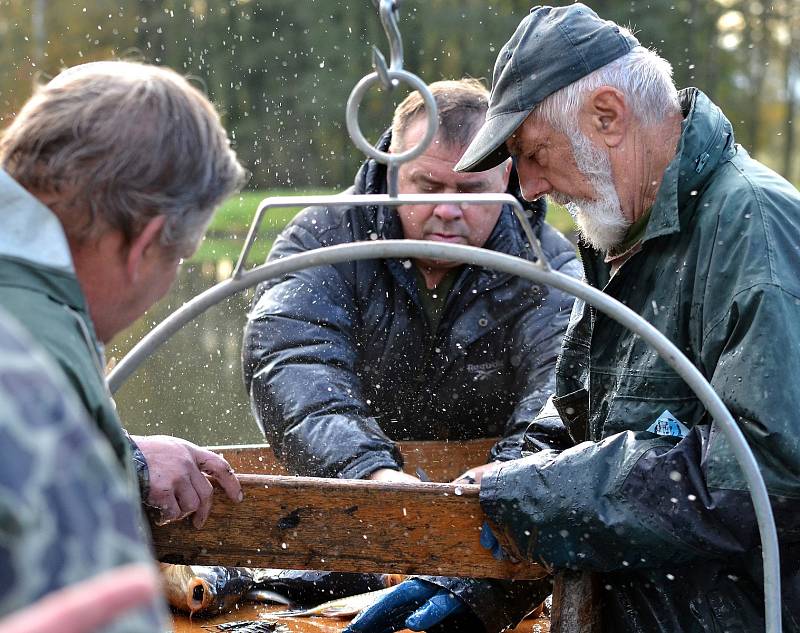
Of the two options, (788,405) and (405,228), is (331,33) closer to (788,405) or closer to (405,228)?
(405,228)

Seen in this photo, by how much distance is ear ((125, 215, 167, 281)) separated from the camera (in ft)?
5.46

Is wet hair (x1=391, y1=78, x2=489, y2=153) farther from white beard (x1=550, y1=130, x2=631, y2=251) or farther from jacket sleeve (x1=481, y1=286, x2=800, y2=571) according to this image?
jacket sleeve (x1=481, y1=286, x2=800, y2=571)

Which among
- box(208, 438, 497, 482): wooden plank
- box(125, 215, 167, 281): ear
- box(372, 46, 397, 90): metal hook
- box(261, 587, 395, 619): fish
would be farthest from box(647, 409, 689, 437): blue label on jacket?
box(208, 438, 497, 482): wooden plank

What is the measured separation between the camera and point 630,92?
9.27ft

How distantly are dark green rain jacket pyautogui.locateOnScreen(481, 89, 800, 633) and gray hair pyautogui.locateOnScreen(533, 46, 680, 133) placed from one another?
84 mm

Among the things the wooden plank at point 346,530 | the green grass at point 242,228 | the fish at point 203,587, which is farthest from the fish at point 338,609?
the green grass at point 242,228

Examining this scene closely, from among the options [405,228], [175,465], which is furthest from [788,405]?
[405,228]

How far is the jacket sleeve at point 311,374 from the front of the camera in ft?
12.0

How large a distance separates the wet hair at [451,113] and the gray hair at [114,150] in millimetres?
2431

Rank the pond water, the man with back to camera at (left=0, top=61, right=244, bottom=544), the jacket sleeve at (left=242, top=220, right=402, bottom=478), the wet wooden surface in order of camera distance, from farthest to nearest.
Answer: the pond water → the jacket sleeve at (left=242, top=220, right=402, bottom=478) → the wet wooden surface → the man with back to camera at (left=0, top=61, right=244, bottom=544)

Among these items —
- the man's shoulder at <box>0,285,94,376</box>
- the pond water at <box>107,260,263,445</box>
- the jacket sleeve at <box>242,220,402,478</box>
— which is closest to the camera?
the man's shoulder at <box>0,285,94,376</box>

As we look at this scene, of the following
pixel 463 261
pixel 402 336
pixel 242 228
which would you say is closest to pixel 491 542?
pixel 463 261

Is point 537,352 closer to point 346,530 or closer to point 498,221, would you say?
point 498,221

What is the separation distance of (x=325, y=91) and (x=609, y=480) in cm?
2711
